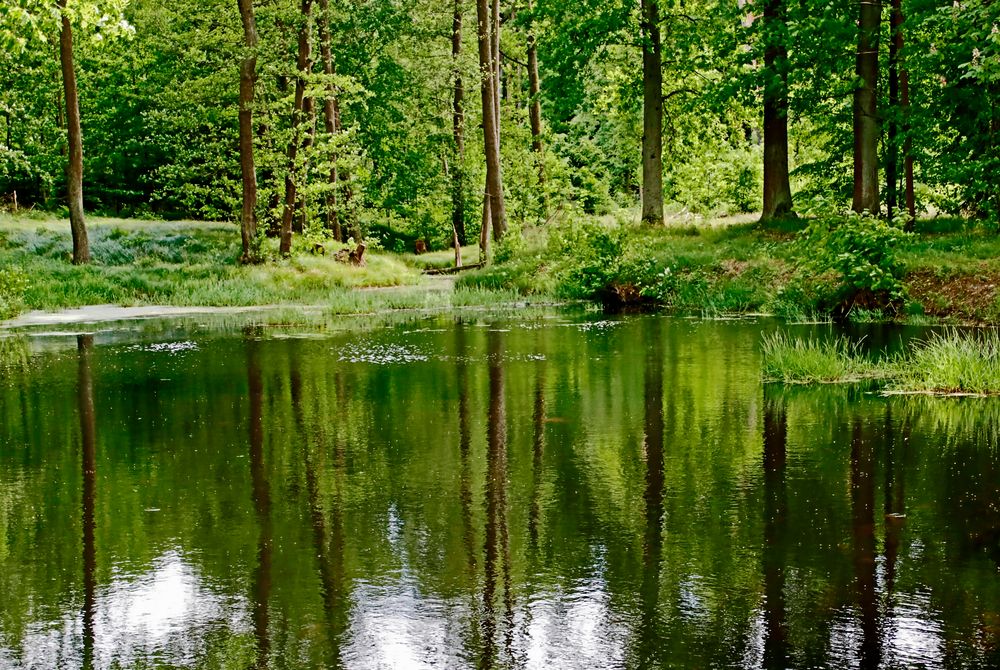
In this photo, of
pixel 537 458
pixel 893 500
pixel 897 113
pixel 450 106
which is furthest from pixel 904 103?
pixel 450 106

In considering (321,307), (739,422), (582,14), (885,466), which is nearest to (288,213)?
(321,307)

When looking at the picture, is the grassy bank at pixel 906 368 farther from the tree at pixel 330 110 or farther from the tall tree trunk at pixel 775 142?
the tree at pixel 330 110

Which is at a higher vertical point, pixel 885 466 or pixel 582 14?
pixel 582 14

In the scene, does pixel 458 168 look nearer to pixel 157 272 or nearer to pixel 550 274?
pixel 157 272

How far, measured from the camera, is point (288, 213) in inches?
1186

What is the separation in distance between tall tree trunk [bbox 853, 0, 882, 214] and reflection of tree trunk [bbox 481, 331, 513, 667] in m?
12.2

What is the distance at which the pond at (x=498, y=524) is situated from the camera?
531 centimetres

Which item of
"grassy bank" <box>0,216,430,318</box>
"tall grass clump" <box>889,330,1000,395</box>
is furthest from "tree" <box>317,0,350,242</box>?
"tall grass clump" <box>889,330,1000,395</box>

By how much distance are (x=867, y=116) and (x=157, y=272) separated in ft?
59.0

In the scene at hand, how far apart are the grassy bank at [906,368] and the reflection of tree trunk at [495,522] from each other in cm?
355

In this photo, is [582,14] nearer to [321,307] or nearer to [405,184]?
[321,307]

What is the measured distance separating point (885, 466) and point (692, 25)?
844 inches

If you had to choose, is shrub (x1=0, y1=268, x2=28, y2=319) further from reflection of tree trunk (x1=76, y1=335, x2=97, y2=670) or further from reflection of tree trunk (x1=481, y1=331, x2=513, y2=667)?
reflection of tree trunk (x1=481, y1=331, x2=513, y2=667)

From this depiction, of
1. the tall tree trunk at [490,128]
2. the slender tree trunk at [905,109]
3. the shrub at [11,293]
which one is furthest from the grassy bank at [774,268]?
the shrub at [11,293]
